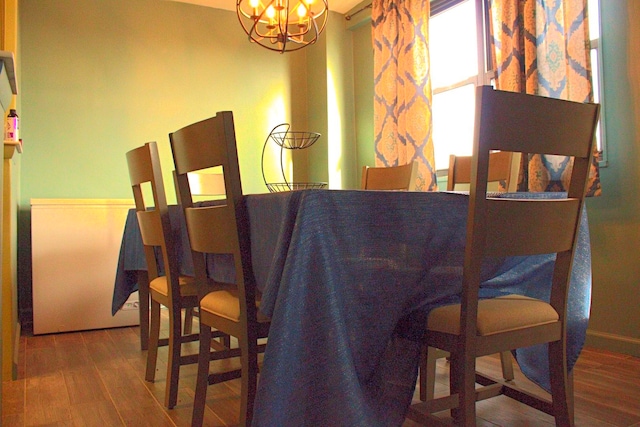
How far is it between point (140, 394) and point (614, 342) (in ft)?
7.07

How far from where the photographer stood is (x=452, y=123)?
12.9 feet

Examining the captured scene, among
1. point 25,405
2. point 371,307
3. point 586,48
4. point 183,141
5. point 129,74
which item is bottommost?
point 25,405

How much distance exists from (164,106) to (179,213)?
241cm

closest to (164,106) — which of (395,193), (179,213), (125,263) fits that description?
(125,263)

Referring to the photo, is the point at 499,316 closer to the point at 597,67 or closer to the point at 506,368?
the point at 506,368

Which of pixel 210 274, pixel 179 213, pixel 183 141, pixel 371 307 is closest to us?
pixel 371 307

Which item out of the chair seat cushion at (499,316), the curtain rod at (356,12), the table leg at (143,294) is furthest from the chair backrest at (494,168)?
the curtain rod at (356,12)

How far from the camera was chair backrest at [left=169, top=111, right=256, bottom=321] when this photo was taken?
1.33 m

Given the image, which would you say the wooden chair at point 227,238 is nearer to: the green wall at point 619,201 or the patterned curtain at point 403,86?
the green wall at point 619,201

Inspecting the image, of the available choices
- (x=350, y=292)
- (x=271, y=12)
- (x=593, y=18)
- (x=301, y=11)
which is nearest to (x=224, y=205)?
(x=350, y=292)

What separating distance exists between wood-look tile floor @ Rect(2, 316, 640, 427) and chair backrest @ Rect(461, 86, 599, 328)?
68 centimetres

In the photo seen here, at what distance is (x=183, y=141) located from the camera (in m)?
→ 1.52

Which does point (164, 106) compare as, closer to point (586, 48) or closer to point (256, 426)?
point (586, 48)

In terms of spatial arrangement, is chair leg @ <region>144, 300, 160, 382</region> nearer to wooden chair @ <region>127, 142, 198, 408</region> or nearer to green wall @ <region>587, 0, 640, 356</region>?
wooden chair @ <region>127, 142, 198, 408</region>
